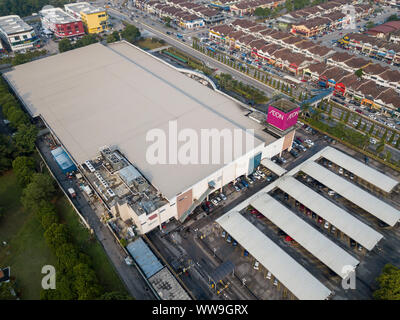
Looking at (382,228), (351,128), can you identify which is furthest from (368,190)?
(351,128)

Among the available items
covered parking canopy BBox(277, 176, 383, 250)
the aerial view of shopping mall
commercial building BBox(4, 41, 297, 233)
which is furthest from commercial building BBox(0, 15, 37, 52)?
covered parking canopy BBox(277, 176, 383, 250)

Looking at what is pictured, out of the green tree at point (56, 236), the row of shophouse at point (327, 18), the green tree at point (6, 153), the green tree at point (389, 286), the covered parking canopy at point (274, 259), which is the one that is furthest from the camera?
the row of shophouse at point (327, 18)

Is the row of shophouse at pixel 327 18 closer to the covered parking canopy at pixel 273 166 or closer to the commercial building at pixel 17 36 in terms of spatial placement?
the covered parking canopy at pixel 273 166

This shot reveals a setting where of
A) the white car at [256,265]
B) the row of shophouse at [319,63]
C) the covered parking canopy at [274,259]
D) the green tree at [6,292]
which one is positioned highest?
the row of shophouse at [319,63]

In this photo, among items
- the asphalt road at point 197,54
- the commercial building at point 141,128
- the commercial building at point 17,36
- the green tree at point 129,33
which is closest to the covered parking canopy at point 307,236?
the commercial building at point 141,128

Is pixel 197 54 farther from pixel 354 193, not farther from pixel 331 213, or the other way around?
pixel 331 213

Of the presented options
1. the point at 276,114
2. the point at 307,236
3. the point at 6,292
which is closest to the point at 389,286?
the point at 307,236
